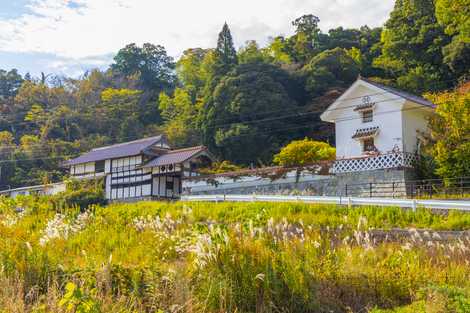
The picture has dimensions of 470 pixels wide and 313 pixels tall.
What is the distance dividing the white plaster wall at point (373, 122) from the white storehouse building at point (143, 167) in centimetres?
1006

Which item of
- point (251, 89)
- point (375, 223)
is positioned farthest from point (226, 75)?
point (375, 223)

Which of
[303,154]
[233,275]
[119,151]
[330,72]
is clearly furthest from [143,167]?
[233,275]

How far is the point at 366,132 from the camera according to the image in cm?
2616

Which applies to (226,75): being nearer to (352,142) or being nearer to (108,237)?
(352,142)

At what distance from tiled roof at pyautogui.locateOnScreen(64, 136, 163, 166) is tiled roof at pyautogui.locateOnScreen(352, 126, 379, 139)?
50.6 feet

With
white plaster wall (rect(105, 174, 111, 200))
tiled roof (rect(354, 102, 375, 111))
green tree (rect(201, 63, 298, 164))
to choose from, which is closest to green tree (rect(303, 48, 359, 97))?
green tree (rect(201, 63, 298, 164))

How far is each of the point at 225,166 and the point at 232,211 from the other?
14.0 metres

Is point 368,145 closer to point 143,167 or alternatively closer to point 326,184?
point 326,184

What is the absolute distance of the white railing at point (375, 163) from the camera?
76.1 ft

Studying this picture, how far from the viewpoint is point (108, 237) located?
10320 millimetres

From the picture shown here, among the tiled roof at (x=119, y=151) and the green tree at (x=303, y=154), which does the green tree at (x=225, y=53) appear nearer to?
the tiled roof at (x=119, y=151)

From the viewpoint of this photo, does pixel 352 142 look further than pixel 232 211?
Yes

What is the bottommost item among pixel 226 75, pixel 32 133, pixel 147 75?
pixel 32 133

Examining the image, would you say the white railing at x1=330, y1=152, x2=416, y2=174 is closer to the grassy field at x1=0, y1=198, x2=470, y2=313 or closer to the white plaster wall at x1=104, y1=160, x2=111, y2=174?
the grassy field at x1=0, y1=198, x2=470, y2=313
